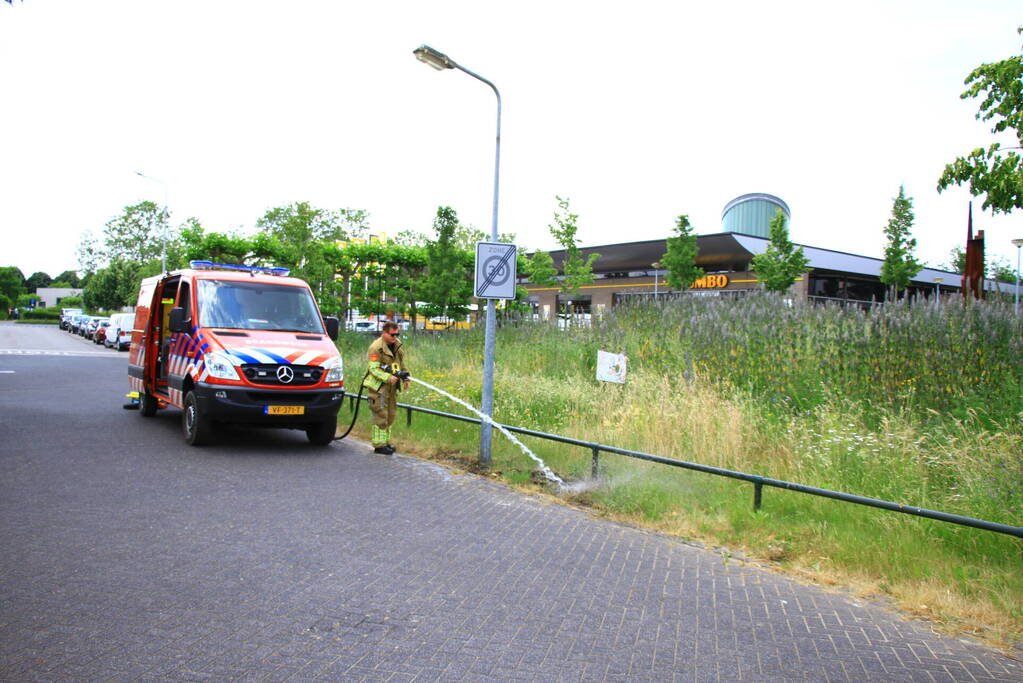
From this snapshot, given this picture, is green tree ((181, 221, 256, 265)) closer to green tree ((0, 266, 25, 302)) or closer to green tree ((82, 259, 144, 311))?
green tree ((82, 259, 144, 311))

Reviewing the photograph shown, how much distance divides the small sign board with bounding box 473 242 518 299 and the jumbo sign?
1604 inches

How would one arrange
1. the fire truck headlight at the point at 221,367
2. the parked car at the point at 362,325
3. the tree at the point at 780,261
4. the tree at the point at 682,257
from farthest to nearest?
the tree at the point at 682,257 < the tree at the point at 780,261 < the parked car at the point at 362,325 < the fire truck headlight at the point at 221,367

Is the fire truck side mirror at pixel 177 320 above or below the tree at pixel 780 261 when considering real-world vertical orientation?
below

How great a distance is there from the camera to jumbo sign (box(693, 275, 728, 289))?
47969mm

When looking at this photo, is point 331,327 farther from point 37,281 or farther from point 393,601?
point 37,281

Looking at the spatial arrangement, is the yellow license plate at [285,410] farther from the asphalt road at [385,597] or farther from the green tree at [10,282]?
the green tree at [10,282]

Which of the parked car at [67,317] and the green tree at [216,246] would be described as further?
the parked car at [67,317]

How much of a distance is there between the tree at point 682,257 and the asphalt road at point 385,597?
3505 centimetres

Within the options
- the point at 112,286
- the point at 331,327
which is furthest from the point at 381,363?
the point at 112,286

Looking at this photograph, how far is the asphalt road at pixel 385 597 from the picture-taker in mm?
3770

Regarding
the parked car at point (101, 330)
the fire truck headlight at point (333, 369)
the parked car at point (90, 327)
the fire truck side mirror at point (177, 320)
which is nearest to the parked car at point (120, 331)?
the parked car at point (101, 330)

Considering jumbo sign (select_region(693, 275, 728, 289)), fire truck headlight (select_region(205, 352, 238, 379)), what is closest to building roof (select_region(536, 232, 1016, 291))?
jumbo sign (select_region(693, 275, 728, 289))

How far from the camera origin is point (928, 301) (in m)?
10.0

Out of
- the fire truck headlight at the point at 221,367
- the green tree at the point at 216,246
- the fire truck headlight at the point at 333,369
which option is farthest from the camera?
the green tree at the point at 216,246
